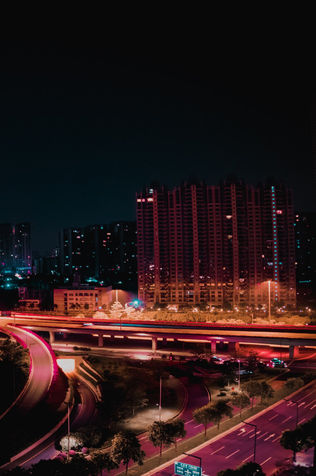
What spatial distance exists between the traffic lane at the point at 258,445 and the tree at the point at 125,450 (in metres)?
0.53

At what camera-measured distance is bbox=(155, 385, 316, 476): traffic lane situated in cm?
809

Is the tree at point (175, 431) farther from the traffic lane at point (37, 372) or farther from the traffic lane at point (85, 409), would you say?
the traffic lane at point (37, 372)

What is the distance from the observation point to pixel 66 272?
54.1m

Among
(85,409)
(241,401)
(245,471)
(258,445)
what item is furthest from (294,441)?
(85,409)

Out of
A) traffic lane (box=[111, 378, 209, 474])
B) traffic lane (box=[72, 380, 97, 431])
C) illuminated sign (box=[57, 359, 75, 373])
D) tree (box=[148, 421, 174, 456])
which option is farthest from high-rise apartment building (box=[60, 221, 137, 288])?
tree (box=[148, 421, 174, 456])

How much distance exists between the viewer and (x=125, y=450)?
777 cm

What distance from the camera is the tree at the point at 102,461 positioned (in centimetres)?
744

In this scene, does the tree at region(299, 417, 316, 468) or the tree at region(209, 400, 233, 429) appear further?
the tree at region(209, 400, 233, 429)

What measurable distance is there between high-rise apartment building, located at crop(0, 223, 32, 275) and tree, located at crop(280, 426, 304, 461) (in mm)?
69458

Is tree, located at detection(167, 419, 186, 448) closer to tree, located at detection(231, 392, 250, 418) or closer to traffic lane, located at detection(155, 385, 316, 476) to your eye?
traffic lane, located at detection(155, 385, 316, 476)

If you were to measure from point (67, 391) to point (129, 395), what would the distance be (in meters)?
1.74

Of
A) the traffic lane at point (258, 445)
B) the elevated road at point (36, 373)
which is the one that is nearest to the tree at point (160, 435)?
the traffic lane at point (258, 445)

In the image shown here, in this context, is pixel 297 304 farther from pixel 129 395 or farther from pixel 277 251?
pixel 129 395

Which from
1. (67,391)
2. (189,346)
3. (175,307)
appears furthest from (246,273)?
(67,391)
